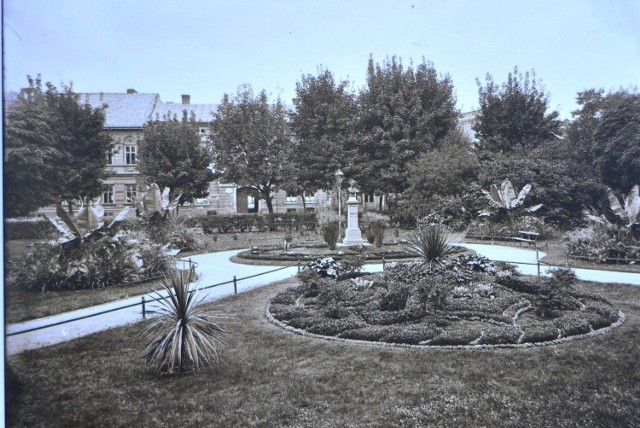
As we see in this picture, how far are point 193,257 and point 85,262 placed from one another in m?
3.73

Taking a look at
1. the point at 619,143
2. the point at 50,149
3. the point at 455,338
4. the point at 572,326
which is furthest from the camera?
the point at 619,143

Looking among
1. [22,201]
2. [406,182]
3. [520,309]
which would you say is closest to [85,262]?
[22,201]

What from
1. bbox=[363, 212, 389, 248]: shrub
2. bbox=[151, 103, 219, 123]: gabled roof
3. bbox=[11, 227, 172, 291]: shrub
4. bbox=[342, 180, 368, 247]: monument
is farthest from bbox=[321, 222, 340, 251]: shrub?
bbox=[151, 103, 219, 123]: gabled roof

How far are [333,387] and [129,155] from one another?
3.67 m

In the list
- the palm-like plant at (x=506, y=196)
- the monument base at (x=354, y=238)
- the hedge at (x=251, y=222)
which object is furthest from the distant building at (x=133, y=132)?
the monument base at (x=354, y=238)

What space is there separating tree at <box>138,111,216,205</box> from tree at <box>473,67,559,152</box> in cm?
456

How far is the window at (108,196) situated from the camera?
195 inches

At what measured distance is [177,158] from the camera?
6.60 meters

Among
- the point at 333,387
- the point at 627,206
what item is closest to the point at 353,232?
the point at 627,206

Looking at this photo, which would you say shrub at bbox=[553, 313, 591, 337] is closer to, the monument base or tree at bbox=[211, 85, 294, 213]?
tree at bbox=[211, 85, 294, 213]

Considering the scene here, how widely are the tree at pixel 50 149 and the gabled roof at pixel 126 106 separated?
10cm

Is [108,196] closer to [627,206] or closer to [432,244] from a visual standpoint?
[432,244]

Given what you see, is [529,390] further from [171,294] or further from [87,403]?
[87,403]

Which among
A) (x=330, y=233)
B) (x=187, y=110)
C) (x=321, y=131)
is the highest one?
(x=321, y=131)
